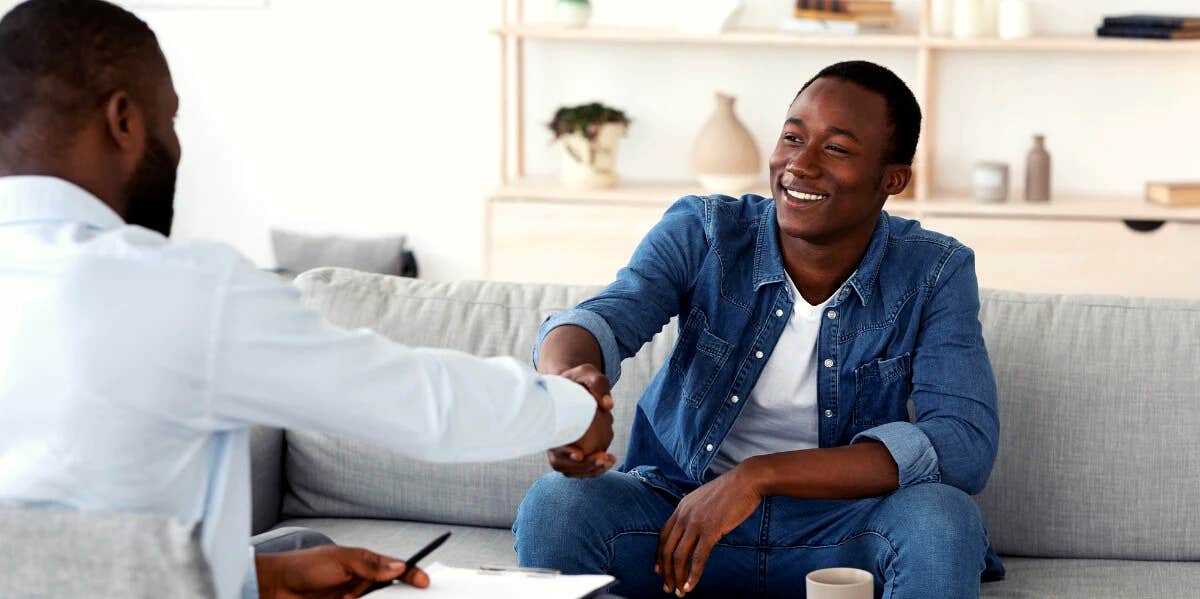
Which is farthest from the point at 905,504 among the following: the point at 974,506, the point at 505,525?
the point at 505,525

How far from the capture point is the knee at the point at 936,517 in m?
1.77

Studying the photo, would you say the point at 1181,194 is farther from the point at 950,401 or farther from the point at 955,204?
the point at 950,401

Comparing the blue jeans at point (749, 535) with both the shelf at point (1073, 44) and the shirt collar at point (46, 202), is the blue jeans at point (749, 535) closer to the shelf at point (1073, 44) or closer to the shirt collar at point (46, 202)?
the shirt collar at point (46, 202)

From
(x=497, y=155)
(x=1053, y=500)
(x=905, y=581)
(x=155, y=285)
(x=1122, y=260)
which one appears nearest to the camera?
(x=155, y=285)

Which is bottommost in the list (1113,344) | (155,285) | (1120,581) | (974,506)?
(1120,581)

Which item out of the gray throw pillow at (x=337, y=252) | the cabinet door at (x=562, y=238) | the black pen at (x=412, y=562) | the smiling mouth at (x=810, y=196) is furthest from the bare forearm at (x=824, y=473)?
the gray throw pillow at (x=337, y=252)

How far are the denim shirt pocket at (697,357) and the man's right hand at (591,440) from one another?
279 mm

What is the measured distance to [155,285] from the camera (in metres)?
1.14

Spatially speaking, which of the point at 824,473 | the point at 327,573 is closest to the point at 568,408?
the point at 327,573

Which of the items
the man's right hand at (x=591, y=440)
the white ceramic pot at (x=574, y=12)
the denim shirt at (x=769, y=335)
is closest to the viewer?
the man's right hand at (x=591, y=440)

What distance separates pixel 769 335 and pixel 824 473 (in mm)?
264

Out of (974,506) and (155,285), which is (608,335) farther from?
(155,285)

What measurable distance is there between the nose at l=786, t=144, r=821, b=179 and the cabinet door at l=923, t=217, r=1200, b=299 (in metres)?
2.19

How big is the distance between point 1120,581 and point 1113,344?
1.18 ft
